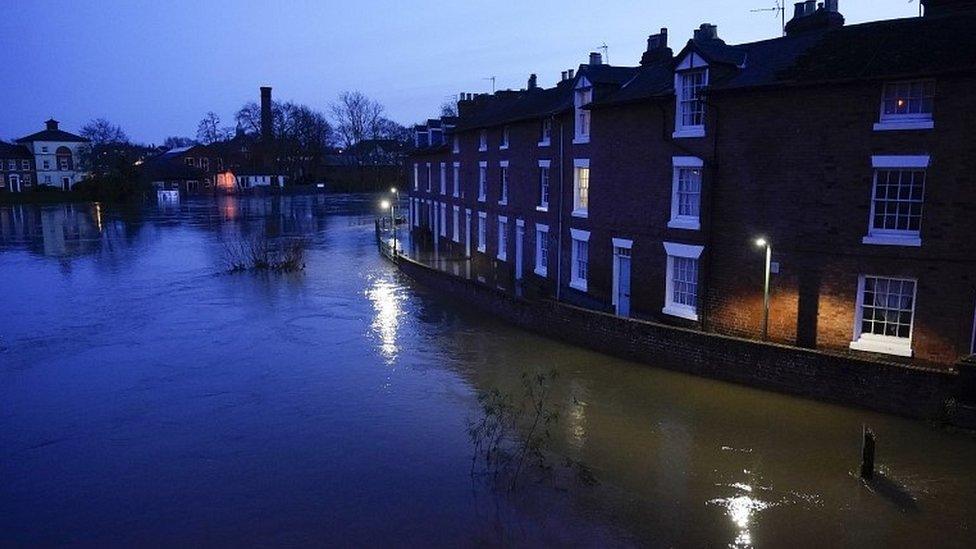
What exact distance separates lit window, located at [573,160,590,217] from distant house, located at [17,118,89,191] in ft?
350

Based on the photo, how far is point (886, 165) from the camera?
15.2 meters

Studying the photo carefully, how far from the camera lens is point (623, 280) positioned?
71.7 feet

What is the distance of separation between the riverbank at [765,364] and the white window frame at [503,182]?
29.8ft

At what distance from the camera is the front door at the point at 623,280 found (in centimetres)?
2167

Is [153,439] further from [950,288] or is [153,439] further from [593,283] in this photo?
[950,288]

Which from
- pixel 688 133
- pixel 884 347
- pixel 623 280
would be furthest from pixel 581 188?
pixel 884 347

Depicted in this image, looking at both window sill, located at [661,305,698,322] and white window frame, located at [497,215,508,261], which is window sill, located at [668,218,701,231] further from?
white window frame, located at [497,215,508,261]

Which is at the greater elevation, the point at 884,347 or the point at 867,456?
the point at 884,347

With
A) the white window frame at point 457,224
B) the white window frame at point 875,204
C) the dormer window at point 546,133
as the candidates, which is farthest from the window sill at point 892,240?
the white window frame at point 457,224

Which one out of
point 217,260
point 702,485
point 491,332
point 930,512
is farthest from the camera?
point 217,260

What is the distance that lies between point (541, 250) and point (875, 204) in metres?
13.4

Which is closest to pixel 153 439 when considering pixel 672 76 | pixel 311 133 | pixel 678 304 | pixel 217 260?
pixel 678 304

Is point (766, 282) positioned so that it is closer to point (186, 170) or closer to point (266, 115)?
point (186, 170)

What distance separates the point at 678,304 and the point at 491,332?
6.45 meters
